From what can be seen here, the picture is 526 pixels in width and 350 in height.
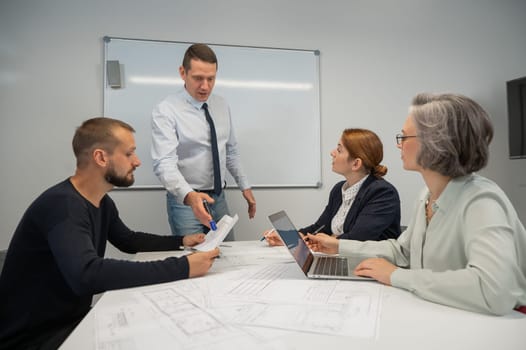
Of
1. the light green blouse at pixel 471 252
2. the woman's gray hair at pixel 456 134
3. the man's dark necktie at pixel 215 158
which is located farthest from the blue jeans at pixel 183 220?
the woman's gray hair at pixel 456 134

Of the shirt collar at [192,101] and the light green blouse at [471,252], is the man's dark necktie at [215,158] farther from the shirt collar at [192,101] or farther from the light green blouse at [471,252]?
the light green blouse at [471,252]

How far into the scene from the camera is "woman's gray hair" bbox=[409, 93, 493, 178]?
922 mm

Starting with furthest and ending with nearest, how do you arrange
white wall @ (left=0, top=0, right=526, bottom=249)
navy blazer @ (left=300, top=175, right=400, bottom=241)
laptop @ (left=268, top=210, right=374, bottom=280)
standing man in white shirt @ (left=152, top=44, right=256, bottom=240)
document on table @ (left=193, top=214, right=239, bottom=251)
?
white wall @ (left=0, top=0, right=526, bottom=249) < standing man in white shirt @ (left=152, top=44, right=256, bottom=240) < navy blazer @ (left=300, top=175, right=400, bottom=241) < document on table @ (left=193, top=214, right=239, bottom=251) < laptop @ (left=268, top=210, right=374, bottom=280)

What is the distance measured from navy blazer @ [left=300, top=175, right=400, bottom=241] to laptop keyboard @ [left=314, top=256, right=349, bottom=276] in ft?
0.88

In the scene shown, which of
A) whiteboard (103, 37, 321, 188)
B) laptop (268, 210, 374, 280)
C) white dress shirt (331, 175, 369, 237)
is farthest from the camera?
whiteboard (103, 37, 321, 188)

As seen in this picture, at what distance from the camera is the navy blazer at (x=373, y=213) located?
1495 millimetres

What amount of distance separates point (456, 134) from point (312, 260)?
57 cm

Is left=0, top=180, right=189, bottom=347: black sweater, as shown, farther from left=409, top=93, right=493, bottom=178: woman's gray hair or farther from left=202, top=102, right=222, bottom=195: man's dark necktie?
left=202, top=102, right=222, bottom=195: man's dark necktie

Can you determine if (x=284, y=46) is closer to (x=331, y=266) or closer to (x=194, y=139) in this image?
(x=194, y=139)

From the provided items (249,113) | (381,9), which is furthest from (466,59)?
(249,113)

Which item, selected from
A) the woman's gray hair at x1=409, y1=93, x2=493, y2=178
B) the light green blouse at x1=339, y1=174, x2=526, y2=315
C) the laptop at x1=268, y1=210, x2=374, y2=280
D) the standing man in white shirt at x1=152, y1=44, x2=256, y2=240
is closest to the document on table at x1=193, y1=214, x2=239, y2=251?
the laptop at x1=268, y1=210, x2=374, y2=280

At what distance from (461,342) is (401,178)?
248 cm

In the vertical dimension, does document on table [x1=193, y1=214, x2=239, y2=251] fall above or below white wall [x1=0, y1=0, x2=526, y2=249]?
below

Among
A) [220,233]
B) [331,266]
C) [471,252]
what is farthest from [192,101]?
[471,252]
